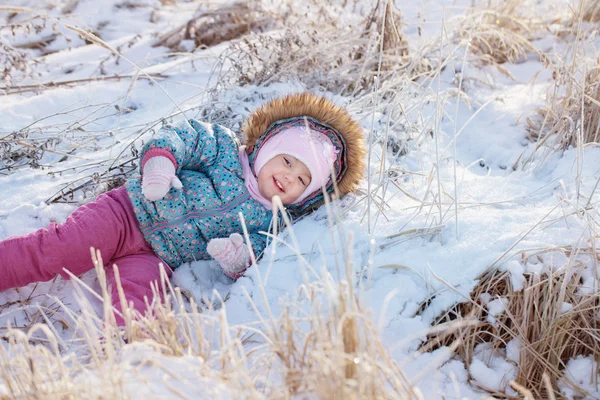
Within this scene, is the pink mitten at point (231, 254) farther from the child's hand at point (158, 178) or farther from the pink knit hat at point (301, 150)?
the pink knit hat at point (301, 150)

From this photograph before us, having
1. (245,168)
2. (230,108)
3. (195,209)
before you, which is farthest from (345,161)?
(230,108)

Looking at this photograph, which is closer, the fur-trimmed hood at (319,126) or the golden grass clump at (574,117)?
the fur-trimmed hood at (319,126)

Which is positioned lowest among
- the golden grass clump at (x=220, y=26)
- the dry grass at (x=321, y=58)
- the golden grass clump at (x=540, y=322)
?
the golden grass clump at (x=540, y=322)

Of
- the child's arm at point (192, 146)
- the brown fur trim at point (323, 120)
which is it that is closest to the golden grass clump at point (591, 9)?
the brown fur trim at point (323, 120)

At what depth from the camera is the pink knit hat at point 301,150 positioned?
2354 millimetres

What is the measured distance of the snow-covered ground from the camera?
5.96 ft

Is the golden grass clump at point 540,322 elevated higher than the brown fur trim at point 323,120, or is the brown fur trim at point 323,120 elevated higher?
the brown fur trim at point 323,120

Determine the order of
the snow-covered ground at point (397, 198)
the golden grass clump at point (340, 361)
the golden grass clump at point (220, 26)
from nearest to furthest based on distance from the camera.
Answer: the golden grass clump at point (340, 361)
the snow-covered ground at point (397, 198)
the golden grass clump at point (220, 26)

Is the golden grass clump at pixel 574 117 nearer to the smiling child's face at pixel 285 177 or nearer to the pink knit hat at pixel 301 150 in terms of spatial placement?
the pink knit hat at pixel 301 150

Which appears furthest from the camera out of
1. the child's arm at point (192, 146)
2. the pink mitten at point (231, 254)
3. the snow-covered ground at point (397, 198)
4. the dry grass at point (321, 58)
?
the dry grass at point (321, 58)

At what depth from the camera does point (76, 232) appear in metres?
2.19

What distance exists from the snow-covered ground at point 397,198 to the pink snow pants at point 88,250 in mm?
119

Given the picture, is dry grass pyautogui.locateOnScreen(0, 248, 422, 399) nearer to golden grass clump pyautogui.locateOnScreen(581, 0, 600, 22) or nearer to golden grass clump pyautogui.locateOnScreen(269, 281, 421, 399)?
golden grass clump pyautogui.locateOnScreen(269, 281, 421, 399)

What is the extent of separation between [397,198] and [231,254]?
86 centimetres
